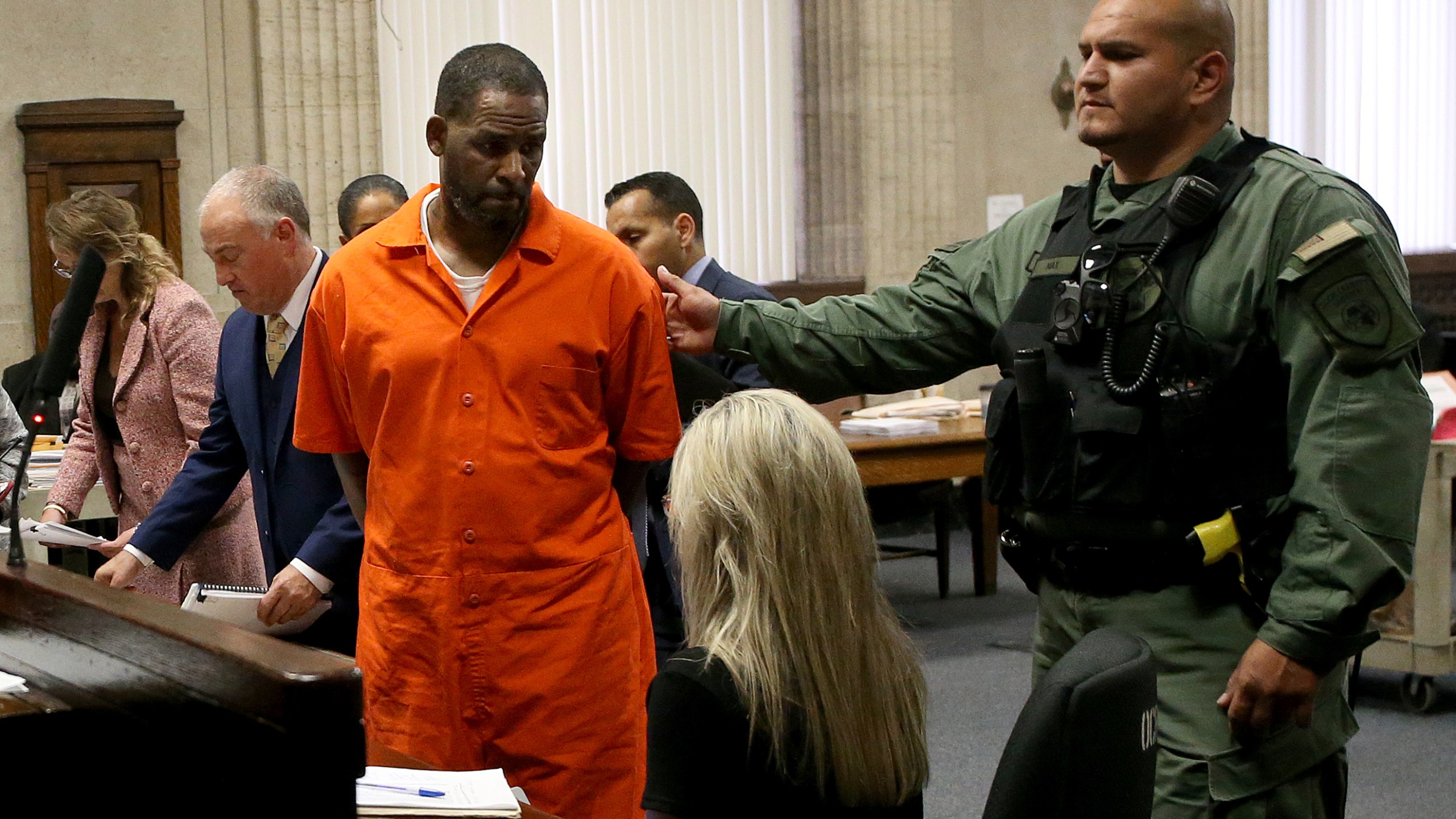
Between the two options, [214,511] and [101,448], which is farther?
[101,448]

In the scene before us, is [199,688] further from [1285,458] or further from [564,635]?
[1285,458]

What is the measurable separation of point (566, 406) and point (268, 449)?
908 mm

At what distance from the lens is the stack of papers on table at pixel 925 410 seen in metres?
6.58

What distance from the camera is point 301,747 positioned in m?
1.28

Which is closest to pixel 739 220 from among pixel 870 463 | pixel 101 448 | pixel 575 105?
pixel 575 105

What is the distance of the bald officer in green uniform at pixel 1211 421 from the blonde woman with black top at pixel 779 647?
1.59ft

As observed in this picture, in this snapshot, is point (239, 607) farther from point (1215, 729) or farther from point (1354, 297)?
point (1354, 297)

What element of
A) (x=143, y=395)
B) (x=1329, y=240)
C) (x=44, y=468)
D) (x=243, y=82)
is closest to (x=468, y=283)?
(x=1329, y=240)

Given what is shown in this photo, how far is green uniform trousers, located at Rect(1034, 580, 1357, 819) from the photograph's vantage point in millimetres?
1996

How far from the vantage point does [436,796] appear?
173 cm

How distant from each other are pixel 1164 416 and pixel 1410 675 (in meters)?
3.65

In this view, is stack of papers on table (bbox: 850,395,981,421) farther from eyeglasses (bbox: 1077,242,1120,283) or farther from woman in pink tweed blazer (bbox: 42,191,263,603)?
eyeglasses (bbox: 1077,242,1120,283)

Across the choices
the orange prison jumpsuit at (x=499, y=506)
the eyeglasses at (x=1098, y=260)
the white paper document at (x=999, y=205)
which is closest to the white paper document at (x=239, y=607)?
the orange prison jumpsuit at (x=499, y=506)

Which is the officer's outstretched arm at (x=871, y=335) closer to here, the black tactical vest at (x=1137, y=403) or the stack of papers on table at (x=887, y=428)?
the black tactical vest at (x=1137, y=403)
